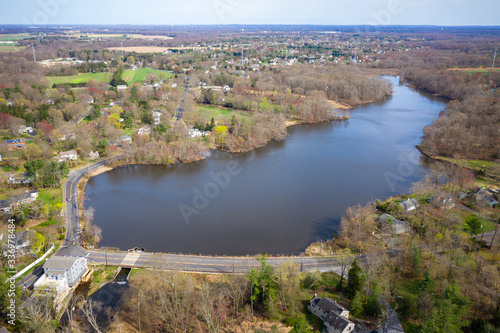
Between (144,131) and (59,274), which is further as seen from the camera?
(144,131)

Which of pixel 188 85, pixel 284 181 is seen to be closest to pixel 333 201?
pixel 284 181

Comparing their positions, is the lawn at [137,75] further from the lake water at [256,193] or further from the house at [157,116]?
the lake water at [256,193]

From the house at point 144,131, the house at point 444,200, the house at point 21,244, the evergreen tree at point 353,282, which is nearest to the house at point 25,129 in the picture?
the house at point 144,131

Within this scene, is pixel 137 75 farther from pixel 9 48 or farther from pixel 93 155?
pixel 9 48

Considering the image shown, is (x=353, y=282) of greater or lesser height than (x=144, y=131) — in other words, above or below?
below

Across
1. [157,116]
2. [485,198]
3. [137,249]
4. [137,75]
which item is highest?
[137,75]

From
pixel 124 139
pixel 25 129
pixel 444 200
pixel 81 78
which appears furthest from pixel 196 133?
pixel 81 78
